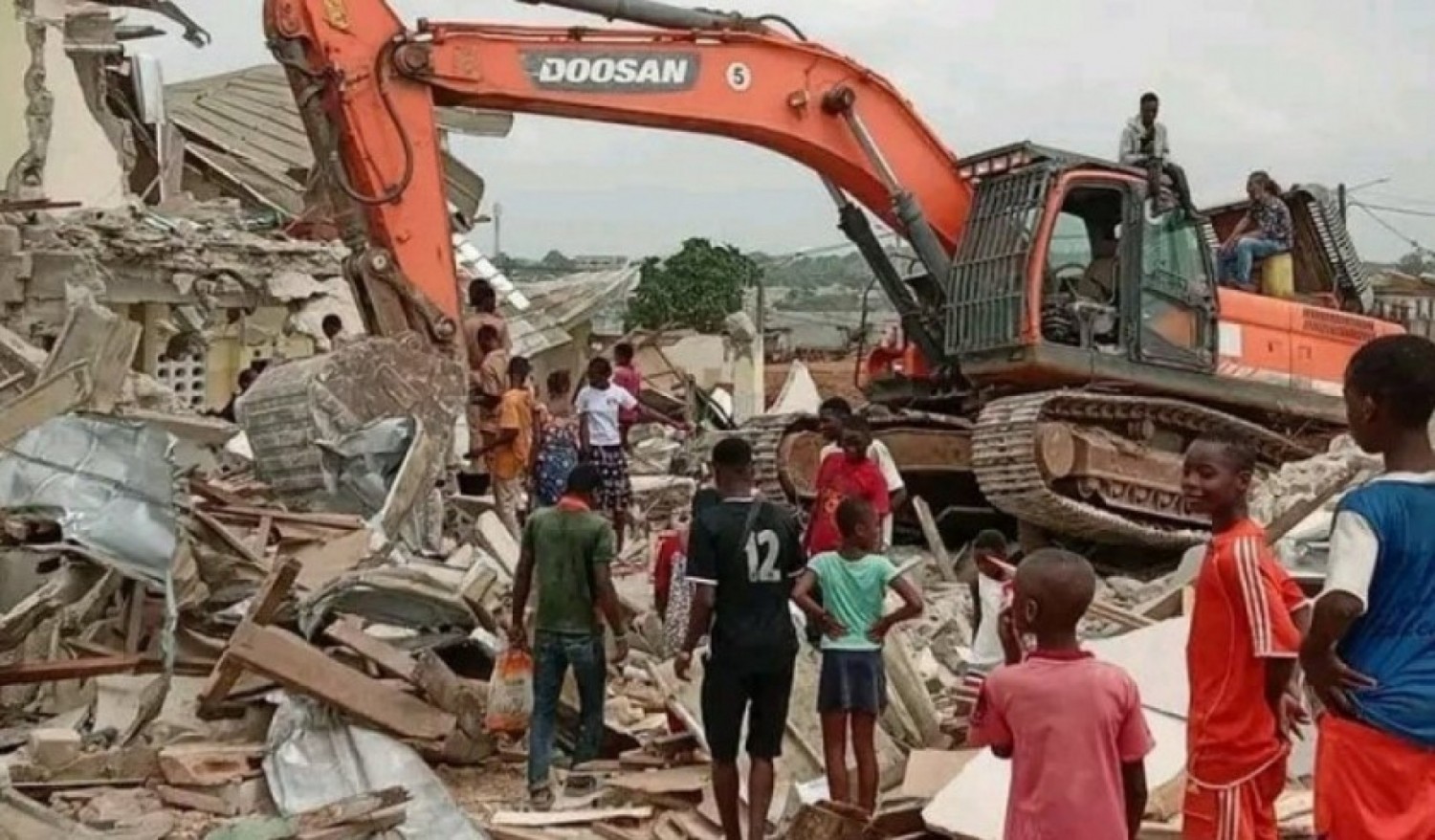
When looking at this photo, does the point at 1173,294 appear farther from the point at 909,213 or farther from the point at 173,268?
the point at 173,268

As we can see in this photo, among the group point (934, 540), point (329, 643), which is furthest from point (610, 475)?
point (329, 643)

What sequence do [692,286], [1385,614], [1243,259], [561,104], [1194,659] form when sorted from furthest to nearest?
[692,286], [1243,259], [561,104], [1194,659], [1385,614]

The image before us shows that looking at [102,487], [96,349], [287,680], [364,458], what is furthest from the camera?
[364,458]

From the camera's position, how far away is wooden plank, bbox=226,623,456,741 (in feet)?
27.7

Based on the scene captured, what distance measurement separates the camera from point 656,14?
1306 cm

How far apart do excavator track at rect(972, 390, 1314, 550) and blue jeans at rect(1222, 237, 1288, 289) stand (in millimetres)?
1358

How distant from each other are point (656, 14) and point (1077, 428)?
388 cm

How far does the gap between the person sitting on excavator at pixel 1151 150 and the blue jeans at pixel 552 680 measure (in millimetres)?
6688

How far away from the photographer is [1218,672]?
539 centimetres

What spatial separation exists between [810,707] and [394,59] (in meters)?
5.11

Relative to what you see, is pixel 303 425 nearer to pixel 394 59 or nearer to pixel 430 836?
pixel 394 59

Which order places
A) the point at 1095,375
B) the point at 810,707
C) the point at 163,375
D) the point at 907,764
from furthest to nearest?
1. the point at 163,375
2. the point at 1095,375
3. the point at 810,707
4. the point at 907,764

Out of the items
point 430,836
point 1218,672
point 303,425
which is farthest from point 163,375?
point 1218,672

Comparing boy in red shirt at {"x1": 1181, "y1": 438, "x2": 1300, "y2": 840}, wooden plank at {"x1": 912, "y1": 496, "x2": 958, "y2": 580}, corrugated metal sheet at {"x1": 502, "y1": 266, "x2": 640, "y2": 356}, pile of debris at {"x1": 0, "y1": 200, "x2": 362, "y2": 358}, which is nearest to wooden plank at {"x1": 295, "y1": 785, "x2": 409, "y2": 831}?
boy in red shirt at {"x1": 1181, "y1": 438, "x2": 1300, "y2": 840}
